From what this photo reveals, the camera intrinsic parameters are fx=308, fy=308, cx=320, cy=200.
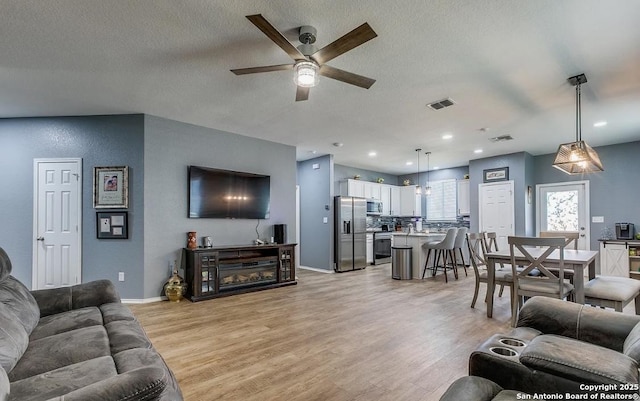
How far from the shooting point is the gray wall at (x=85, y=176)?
438 cm

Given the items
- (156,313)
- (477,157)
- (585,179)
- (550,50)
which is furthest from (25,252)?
(585,179)

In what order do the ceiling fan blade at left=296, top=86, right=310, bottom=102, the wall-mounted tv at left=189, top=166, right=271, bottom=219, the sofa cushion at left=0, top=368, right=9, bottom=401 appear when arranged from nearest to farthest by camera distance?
the sofa cushion at left=0, top=368, right=9, bottom=401 → the ceiling fan blade at left=296, top=86, right=310, bottom=102 → the wall-mounted tv at left=189, top=166, right=271, bottom=219

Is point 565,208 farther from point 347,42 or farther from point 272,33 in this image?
point 272,33

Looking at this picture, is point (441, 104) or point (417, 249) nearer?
point (441, 104)

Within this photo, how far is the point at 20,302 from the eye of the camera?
1.99 meters

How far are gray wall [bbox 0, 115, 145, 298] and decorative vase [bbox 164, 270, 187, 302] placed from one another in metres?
0.36

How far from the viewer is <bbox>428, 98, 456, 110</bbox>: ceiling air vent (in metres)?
3.90

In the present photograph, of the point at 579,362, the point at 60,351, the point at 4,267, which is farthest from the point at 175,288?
the point at 579,362

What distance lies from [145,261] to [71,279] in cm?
108

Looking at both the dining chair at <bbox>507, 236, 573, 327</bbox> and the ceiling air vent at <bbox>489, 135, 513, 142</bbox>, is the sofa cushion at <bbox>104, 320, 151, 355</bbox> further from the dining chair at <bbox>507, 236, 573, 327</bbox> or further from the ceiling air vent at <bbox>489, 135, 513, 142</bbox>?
the ceiling air vent at <bbox>489, 135, 513, 142</bbox>

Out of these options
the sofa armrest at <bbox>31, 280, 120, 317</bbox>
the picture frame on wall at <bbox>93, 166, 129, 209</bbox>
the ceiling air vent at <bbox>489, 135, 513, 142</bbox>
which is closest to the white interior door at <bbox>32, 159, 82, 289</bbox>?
the picture frame on wall at <bbox>93, 166, 129, 209</bbox>

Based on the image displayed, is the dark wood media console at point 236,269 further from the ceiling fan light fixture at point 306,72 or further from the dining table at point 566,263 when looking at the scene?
the dining table at point 566,263

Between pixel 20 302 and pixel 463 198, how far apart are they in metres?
8.60

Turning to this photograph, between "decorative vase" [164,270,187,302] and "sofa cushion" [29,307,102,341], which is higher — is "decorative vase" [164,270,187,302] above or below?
below
